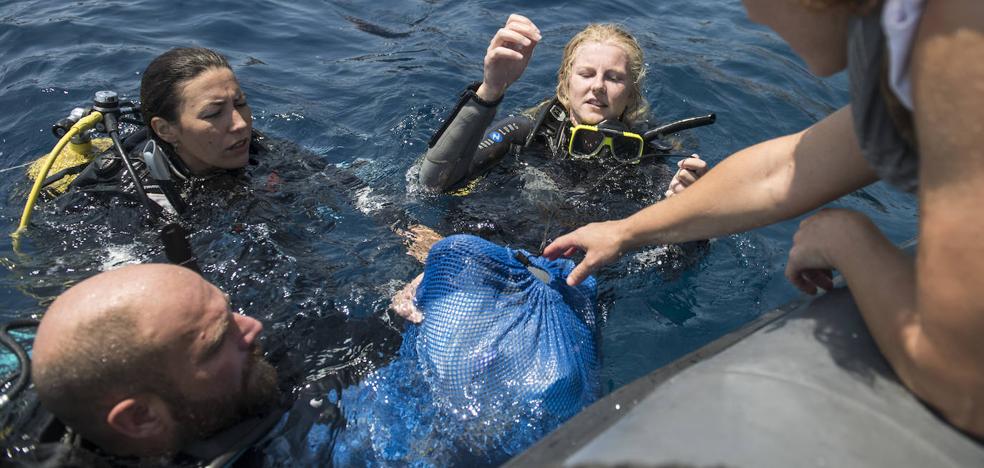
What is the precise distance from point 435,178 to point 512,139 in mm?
584

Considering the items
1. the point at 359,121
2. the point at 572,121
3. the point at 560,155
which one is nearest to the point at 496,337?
the point at 560,155

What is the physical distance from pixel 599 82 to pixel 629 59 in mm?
224

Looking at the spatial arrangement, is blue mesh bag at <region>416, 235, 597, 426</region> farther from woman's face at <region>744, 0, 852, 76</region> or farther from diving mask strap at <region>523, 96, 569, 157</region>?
diving mask strap at <region>523, 96, 569, 157</region>

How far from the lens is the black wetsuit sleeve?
3.73 metres

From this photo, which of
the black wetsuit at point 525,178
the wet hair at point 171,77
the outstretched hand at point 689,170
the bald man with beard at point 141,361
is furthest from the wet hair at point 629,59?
the bald man with beard at point 141,361

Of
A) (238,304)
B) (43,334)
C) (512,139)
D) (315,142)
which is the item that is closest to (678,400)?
(43,334)

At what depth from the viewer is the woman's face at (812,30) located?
1297 millimetres

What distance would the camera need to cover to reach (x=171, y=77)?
142 inches

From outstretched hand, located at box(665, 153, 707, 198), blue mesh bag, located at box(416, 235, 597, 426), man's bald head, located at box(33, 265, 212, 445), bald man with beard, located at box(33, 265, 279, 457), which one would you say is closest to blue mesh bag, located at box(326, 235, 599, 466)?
blue mesh bag, located at box(416, 235, 597, 426)

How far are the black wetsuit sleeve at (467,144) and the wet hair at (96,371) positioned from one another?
85.9 inches

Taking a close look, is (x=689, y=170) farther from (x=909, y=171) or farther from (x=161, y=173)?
(x=161, y=173)

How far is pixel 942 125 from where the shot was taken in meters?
1.07

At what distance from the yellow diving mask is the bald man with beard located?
2523 mm

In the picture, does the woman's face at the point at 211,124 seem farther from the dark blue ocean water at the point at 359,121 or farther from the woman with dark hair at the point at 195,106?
the dark blue ocean water at the point at 359,121
